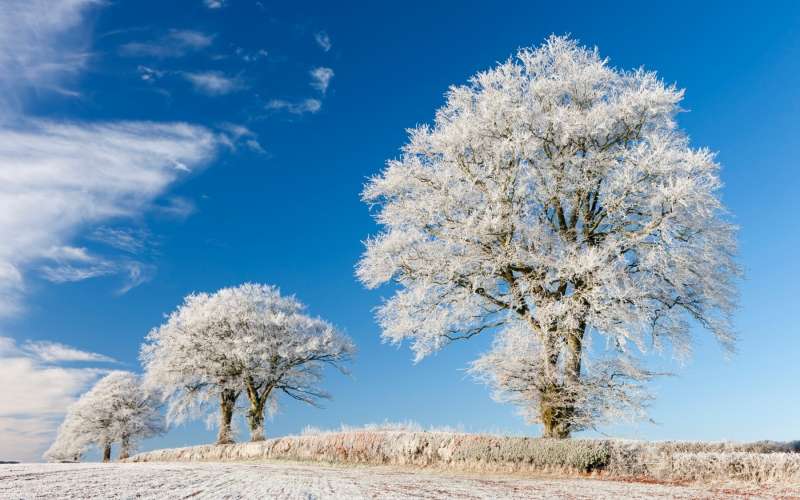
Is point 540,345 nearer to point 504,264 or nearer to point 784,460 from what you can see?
point 504,264

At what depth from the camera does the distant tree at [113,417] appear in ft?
133

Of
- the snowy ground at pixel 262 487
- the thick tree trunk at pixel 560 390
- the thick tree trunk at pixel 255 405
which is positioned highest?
the thick tree trunk at pixel 255 405

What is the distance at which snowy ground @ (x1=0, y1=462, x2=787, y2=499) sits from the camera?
21.7ft

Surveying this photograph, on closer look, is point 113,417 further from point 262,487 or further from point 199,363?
point 262,487

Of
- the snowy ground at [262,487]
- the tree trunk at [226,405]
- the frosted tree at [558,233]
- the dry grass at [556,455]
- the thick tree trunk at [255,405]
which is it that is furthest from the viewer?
the tree trunk at [226,405]

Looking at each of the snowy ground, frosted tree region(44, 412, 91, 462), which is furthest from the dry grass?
frosted tree region(44, 412, 91, 462)

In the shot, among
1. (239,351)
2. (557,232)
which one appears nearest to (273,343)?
→ (239,351)

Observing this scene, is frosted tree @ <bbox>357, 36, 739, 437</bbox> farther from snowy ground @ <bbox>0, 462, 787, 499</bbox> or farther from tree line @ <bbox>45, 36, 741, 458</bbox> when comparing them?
snowy ground @ <bbox>0, 462, 787, 499</bbox>

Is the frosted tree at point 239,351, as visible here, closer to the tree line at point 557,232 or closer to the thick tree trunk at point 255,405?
the thick tree trunk at point 255,405

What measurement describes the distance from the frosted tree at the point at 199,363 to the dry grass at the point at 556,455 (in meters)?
14.7

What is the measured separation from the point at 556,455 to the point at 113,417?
37.4 m

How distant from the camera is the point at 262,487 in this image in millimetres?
7285

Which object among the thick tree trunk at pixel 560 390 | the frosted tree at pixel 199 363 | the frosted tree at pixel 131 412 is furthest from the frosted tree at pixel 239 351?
the thick tree trunk at pixel 560 390

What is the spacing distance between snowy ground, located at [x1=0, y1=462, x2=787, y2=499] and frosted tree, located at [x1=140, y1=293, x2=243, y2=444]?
20.6m
